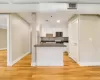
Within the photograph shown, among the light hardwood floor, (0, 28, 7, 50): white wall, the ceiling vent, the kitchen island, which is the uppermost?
the ceiling vent

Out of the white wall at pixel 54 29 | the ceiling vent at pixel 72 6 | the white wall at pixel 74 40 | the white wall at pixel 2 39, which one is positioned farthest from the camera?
the white wall at pixel 2 39

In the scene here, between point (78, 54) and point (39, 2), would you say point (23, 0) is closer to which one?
point (39, 2)

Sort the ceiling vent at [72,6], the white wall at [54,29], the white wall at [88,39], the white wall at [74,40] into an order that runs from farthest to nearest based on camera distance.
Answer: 1. the white wall at [54,29]
2. the white wall at [74,40]
3. the white wall at [88,39]
4. the ceiling vent at [72,6]

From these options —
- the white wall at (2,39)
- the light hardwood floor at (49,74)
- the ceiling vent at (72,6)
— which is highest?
the ceiling vent at (72,6)

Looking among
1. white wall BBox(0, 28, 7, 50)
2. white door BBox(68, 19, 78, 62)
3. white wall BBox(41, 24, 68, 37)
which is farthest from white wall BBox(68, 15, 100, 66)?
white wall BBox(0, 28, 7, 50)

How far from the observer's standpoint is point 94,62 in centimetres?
529

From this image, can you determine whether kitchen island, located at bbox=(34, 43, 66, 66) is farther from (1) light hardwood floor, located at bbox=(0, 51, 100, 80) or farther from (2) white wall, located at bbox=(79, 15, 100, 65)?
(2) white wall, located at bbox=(79, 15, 100, 65)

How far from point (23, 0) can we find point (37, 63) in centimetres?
287

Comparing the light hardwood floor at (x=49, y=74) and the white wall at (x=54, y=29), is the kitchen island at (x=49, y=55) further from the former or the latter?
the white wall at (x=54, y=29)

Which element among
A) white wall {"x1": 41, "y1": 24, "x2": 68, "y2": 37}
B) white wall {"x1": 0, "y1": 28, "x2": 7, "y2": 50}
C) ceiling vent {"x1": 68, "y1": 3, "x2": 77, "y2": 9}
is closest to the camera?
ceiling vent {"x1": 68, "y1": 3, "x2": 77, "y2": 9}

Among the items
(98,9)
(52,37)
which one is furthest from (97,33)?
(52,37)

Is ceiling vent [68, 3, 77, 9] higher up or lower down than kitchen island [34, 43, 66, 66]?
higher up

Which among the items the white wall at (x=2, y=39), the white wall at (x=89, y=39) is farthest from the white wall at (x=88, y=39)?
the white wall at (x=2, y=39)

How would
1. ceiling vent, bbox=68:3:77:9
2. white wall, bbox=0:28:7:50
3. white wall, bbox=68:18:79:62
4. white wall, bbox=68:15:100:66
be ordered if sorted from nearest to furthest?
1. ceiling vent, bbox=68:3:77:9
2. white wall, bbox=68:15:100:66
3. white wall, bbox=68:18:79:62
4. white wall, bbox=0:28:7:50
